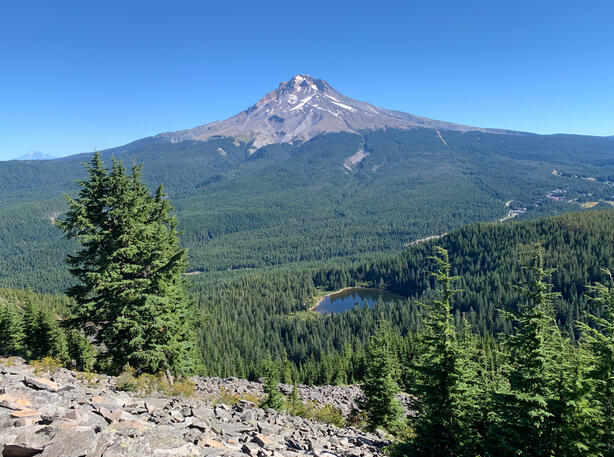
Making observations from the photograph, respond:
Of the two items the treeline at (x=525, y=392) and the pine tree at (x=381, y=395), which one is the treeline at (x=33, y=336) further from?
the treeline at (x=525, y=392)

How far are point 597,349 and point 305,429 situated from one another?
13.2 metres

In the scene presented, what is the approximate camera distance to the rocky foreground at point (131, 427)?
9.07 metres

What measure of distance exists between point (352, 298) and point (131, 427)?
169 m

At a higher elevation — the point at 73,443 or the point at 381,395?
the point at 73,443

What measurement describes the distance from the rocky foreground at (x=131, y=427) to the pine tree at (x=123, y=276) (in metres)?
3.03

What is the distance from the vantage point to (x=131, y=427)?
11.1m

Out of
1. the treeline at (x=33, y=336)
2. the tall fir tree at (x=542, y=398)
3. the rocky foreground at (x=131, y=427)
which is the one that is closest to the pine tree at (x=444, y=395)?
the tall fir tree at (x=542, y=398)

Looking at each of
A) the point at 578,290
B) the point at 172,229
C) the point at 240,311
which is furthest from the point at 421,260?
the point at 172,229

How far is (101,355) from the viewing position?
21.3 metres

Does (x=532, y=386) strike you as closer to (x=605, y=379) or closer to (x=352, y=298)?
(x=605, y=379)

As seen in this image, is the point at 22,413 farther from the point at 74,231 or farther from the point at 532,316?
the point at 532,316

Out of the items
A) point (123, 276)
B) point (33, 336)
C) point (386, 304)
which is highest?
point (123, 276)

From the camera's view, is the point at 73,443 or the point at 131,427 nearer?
the point at 73,443

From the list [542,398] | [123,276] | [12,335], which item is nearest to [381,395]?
[542,398]
